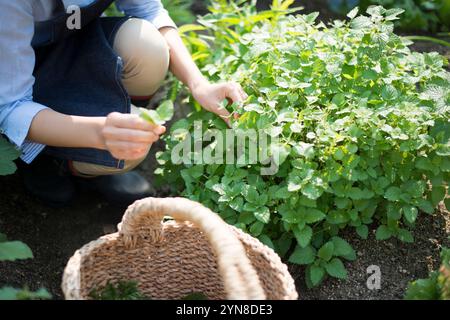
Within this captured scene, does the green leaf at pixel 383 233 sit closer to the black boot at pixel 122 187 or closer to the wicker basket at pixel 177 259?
the wicker basket at pixel 177 259

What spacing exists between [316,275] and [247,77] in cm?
63

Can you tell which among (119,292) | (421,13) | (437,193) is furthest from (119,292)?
(421,13)

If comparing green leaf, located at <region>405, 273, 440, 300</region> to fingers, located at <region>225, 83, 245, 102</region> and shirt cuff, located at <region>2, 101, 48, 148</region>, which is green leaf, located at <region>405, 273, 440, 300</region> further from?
shirt cuff, located at <region>2, 101, 48, 148</region>

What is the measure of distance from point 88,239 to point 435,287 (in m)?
1.07

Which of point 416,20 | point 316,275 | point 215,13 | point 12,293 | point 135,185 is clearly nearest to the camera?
point 12,293

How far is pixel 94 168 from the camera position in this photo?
206 centimetres

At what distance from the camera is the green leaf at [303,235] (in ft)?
5.76

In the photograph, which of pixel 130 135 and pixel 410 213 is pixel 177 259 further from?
pixel 410 213

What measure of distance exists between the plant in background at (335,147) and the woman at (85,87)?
16 centimetres

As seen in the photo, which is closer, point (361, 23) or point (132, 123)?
point (132, 123)

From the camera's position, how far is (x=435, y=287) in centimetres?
156

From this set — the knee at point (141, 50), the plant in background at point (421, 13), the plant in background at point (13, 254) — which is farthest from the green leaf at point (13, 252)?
the plant in background at point (421, 13)
